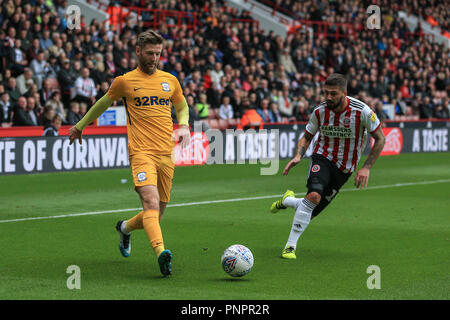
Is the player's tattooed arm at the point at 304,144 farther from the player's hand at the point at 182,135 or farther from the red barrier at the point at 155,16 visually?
the red barrier at the point at 155,16

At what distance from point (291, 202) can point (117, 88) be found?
276cm

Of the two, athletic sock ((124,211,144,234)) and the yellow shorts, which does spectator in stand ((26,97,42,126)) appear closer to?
athletic sock ((124,211,144,234))

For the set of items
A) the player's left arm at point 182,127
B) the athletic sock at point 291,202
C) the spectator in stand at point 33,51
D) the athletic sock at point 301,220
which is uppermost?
the spectator in stand at point 33,51

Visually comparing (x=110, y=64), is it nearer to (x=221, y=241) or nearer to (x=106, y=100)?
(x=221, y=241)

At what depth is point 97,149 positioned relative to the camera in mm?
20047

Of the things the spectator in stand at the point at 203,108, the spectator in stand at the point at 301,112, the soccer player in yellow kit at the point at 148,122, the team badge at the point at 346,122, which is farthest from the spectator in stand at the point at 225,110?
the soccer player in yellow kit at the point at 148,122

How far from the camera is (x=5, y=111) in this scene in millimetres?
19938

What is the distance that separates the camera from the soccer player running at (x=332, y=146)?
9352mm

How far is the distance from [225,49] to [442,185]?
39.3 ft

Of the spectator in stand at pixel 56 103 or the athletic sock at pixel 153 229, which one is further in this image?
the spectator in stand at pixel 56 103

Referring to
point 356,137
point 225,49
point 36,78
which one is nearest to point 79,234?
point 356,137

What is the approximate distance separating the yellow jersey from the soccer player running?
1646mm

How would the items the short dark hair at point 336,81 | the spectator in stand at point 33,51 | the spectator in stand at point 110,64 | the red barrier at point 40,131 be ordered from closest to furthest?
the short dark hair at point 336,81
the red barrier at point 40,131
the spectator in stand at point 33,51
the spectator in stand at point 110,64

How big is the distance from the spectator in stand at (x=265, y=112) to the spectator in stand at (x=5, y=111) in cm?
831
